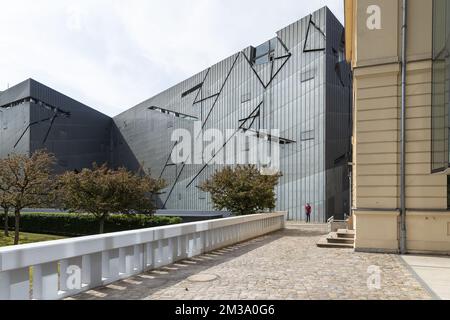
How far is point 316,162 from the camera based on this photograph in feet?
101

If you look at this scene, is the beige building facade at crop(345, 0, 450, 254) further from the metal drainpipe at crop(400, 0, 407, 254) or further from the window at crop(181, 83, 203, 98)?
the window at crop(181, 83, 203, 98)

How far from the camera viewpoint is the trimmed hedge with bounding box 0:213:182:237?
68.1 feet

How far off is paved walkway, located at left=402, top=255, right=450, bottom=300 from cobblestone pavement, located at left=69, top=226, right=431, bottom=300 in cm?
22

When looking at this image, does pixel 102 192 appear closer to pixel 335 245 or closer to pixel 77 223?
pixel 77 223

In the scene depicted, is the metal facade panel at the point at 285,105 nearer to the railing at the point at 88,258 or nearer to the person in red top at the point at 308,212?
the person in red top at the point at 308,212

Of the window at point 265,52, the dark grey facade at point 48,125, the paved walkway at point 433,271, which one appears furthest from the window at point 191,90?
the paved walkway at point 433,271

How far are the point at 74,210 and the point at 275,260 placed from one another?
13377 millimetres

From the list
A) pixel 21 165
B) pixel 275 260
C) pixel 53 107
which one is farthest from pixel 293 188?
pixel 53 107

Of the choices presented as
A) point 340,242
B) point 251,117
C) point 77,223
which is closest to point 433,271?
point 340,242

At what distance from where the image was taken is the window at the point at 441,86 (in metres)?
9.01

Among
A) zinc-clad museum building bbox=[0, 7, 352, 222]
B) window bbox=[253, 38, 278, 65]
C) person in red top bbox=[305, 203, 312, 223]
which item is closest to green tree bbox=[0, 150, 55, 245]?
person in red top bbox=[305, 203, 312, 223]

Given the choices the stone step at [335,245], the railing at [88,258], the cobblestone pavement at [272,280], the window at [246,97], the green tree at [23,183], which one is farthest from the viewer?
the window at [246,97]

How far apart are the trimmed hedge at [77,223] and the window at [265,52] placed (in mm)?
20903

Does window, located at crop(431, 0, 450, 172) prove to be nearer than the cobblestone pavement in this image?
No
